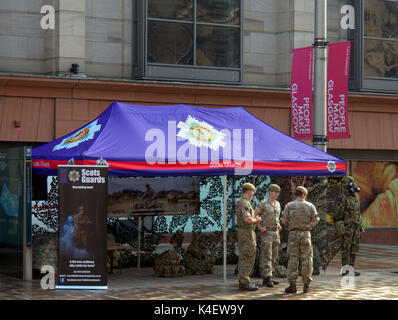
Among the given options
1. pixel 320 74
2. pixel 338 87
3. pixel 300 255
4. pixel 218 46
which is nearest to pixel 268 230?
pixel 300 255

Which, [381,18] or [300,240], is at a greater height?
[381,18]

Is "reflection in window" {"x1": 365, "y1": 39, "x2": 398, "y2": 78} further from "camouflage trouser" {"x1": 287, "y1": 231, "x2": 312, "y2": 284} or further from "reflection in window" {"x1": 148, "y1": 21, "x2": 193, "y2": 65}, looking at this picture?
"camouflage trouser" {"x1": 287, "y1": 231, "x2": 312, "y2": 284}

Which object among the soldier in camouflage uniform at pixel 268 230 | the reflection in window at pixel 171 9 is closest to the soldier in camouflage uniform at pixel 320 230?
the soldier in camouflage uniform at pixel 268 230

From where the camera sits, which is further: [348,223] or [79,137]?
[348,223]

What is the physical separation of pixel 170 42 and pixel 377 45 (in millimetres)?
7269

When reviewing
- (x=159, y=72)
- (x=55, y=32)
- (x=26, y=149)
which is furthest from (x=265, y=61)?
(x=26, y=149)

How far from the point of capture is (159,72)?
22.8m

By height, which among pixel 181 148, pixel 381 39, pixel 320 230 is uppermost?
pixel 381 39

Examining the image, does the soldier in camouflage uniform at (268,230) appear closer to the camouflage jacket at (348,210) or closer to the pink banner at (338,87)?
the camouflage jacket at (348,210)

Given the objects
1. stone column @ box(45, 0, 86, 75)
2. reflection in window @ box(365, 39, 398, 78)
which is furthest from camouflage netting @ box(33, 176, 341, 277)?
reflection in window @ box(365, 39, 398, 78)

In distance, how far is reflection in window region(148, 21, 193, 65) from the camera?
904 inches

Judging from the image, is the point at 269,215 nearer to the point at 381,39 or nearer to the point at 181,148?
the point at 181,148

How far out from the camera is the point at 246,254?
45.8ft

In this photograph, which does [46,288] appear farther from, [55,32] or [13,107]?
[55,32]
